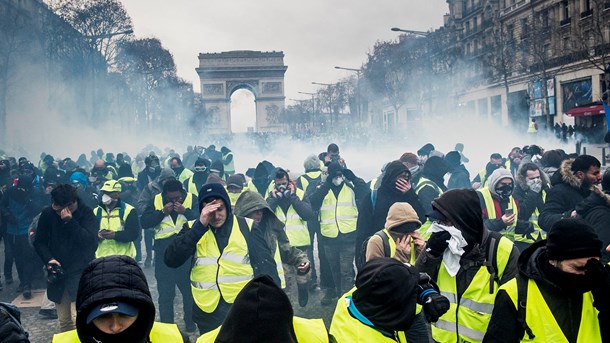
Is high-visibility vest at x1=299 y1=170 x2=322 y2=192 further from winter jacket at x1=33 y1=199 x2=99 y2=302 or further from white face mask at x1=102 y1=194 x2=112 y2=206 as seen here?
winter jacket at x1=33 y1=199 x2=99 y2=302

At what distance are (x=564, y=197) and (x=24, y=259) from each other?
7.24 m

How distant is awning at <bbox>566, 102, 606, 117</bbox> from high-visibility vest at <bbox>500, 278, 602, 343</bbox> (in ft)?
105

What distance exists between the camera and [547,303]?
243 cm

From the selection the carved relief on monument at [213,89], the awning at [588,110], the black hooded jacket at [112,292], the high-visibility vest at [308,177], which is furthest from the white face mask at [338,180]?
the carved relief on monument at [213,89]

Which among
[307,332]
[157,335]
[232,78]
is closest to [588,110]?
[307,332]

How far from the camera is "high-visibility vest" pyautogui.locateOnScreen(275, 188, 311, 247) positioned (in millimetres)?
7219

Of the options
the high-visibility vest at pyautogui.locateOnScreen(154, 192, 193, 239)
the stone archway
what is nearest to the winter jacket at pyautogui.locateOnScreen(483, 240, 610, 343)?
the high-visibility vest at pyautogui.locateOnScreen(154, 192, 193, 239)

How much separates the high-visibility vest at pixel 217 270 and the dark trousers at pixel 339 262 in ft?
10.4

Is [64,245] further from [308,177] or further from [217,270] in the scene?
[308,177]

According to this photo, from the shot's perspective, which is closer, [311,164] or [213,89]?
[311,164]

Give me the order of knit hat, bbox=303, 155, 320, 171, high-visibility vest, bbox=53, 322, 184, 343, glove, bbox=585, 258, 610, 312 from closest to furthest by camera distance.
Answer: glove, bbox=585, 258, 610, 312 < high-visibility vest, bbox=53, 322, 184, 343 < knit hat, bbox=303, 155, 320, 171

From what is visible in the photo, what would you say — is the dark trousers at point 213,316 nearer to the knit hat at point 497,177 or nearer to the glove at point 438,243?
the glove at point 438,243

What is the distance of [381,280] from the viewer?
2.38 meters

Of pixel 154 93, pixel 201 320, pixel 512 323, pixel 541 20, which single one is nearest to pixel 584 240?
pixel 512 323
